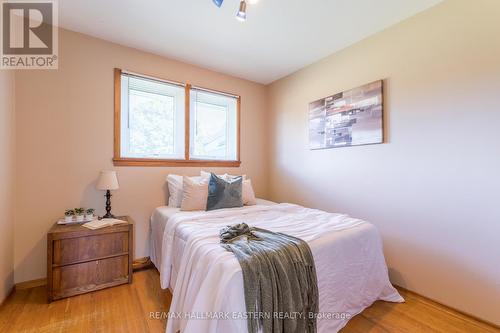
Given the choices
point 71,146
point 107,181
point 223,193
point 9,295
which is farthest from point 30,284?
point 223,193

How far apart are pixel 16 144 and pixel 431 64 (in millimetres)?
3693

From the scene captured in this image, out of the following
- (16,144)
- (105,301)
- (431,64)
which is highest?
(431,64)

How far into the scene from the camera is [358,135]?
2.38 meters

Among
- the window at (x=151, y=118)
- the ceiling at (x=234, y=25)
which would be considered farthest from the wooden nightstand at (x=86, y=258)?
the ceiling at (x=234, y=25)

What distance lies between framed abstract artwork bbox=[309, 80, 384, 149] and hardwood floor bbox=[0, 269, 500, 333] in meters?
1.48

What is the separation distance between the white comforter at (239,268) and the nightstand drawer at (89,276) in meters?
0.58

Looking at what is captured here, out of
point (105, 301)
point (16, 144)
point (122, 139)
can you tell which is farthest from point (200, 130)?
point (105, 301)

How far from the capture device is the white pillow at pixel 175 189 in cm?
253

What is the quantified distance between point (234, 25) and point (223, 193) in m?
1.68

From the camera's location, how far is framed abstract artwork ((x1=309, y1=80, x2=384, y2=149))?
2.24 meters

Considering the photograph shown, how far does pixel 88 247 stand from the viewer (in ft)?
6.40

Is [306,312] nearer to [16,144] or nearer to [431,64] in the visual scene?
[431,64]

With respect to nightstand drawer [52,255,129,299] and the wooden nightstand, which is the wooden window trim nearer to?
the wooden nightstand

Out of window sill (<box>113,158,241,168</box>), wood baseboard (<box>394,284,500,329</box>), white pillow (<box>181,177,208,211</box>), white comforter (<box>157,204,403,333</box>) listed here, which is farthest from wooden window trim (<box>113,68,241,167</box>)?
wood baseboard (<box>394,284,500,329</box>)
